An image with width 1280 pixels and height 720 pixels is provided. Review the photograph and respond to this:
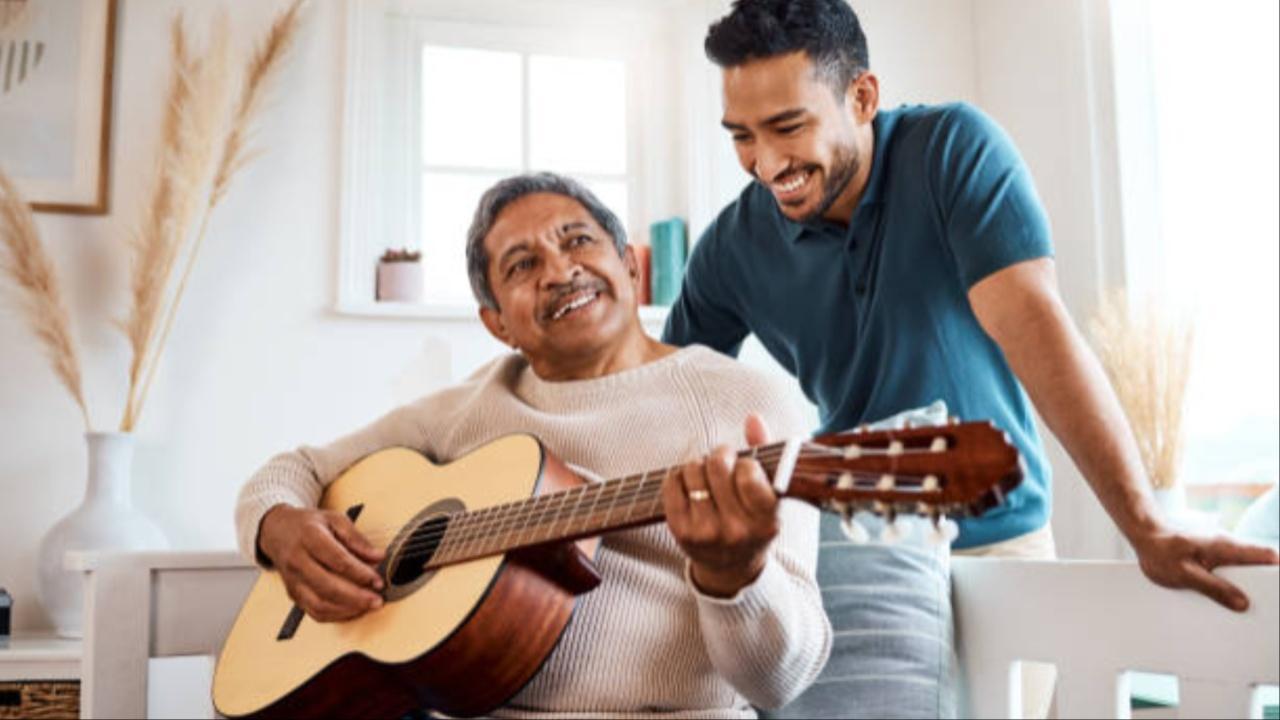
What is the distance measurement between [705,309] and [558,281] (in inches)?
22.2

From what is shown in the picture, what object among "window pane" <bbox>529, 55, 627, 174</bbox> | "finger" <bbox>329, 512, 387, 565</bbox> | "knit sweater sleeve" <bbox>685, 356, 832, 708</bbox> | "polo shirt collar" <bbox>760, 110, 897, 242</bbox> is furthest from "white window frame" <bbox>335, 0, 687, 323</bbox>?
"knit sweater sleeve" <bbox>685, 356, 832, 708</bbox>

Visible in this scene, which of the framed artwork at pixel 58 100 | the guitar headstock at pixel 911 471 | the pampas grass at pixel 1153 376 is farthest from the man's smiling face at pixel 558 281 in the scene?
the framed artwork at pixel 58 100

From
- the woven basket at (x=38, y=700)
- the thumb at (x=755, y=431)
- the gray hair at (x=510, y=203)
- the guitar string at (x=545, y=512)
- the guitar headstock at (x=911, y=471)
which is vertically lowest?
the woven basket at (x=38, y=700)

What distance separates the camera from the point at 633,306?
5.32ft

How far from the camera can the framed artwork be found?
121 inches

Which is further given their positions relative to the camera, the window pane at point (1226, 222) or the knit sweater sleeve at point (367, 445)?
the window pane at point (1226, 222)

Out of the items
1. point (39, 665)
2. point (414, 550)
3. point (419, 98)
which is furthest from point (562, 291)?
point (419, 98)

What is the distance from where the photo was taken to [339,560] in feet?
4.72

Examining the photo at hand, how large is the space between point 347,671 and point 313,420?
73.1 inches

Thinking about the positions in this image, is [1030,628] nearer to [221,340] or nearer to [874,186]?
[874,186]

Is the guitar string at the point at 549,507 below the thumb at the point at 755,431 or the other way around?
below

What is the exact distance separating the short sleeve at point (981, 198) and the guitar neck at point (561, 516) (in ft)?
2.09

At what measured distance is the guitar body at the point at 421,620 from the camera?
4.12 feet

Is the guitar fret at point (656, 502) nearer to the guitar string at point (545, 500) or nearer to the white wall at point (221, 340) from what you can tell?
the guitar string at point (545, 500)
